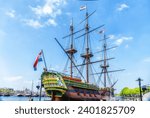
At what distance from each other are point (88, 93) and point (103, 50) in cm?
3520

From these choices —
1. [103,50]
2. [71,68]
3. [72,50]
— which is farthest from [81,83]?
[103,50]

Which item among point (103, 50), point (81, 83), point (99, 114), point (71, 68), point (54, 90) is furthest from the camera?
point (103, 50)

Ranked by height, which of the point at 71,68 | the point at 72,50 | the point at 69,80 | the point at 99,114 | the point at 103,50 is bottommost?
the point at 99,114

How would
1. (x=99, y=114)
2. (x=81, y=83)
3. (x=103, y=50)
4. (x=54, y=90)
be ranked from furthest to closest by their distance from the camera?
(x=103, y=50) → (x=81, y=83) → (x=54, y=90) → (x=99, y=114)

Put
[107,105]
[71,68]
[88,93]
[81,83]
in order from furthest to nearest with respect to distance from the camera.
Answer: [71,68] → [88,93] → [81,83] → [107,105]

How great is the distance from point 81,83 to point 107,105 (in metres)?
29.6

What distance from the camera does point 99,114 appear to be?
623cm

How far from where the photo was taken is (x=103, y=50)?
72.2 meters

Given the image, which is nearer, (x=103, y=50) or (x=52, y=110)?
(x=52, y=110)

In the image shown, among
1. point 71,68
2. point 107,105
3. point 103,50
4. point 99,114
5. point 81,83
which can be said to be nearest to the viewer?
point 99,114

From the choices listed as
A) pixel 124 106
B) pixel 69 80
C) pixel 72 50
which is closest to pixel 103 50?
pixel 72 50

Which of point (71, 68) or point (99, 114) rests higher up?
point (71, 68)

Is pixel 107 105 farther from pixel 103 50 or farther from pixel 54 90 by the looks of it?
pixel 103 50

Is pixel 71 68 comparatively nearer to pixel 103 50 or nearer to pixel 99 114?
pixel 103 50
